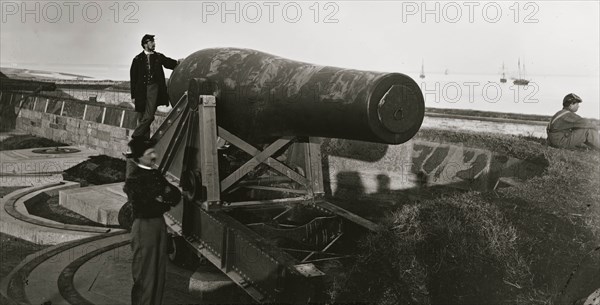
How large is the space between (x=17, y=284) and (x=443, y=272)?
376 cm

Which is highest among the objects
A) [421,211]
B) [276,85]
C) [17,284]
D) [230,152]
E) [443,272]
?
[276,85]

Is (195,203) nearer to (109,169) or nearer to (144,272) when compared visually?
(144,272)

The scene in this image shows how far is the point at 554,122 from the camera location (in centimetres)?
767

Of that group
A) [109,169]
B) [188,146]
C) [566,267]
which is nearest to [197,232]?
[188,146]

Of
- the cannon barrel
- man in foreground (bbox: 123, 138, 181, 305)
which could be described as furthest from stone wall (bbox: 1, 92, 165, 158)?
man in foreground (bbox: 123, 138, 181, 305)

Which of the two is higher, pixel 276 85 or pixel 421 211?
pixel 276 85


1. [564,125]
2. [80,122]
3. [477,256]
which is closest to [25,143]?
[80,122]

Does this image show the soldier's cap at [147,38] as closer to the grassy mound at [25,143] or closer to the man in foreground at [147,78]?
the man in foreground at [147,78]

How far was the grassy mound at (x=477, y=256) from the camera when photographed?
385cm

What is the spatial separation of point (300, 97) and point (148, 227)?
1517mm

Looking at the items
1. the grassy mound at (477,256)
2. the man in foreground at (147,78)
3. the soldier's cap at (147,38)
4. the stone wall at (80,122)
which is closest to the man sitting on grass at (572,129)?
the grassy mound at (477,256)

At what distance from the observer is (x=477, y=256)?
4039 mm

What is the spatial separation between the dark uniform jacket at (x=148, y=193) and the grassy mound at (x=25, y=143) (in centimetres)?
1309

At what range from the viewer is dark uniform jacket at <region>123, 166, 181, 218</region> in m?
3.96
